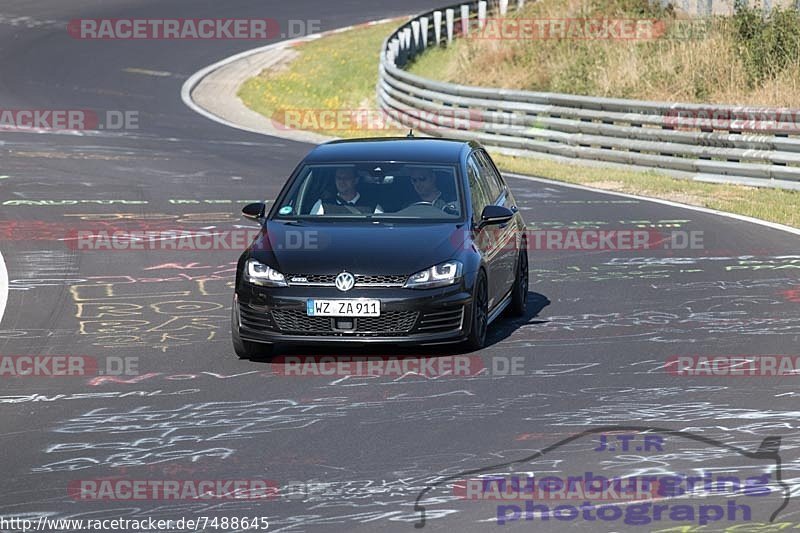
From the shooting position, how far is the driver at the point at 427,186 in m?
12.3

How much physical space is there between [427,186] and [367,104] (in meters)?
25.5

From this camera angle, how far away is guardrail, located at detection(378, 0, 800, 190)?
23203mm

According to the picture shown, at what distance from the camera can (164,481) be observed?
8.02m

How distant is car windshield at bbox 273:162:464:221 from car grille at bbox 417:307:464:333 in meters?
1.07

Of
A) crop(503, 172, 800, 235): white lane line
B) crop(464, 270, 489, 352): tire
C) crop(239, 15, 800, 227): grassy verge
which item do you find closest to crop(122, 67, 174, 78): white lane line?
crop(239, 15, 800, 227): grassy verge

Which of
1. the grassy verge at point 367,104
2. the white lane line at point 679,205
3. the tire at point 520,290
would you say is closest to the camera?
the tire at point 520,290

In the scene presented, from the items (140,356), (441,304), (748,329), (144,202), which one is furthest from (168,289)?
(144,202)

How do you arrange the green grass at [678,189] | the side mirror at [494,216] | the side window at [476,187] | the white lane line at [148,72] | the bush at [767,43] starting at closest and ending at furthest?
the side mirror at [494,216], the side window at [476,187], the green grass at [678,189], the bush at [767,43], the white lane line at [148,72]

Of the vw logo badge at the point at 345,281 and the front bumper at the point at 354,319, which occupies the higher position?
the vw logo badge at the point at 345,281

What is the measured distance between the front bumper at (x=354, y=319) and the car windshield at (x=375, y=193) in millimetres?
1127

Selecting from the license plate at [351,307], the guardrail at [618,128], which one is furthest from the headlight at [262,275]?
the guardrail at [618,128]

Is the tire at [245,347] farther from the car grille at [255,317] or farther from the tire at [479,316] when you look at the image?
the tire at [479,316]

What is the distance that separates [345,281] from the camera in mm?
11164

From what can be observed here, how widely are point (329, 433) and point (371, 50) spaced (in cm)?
3756
